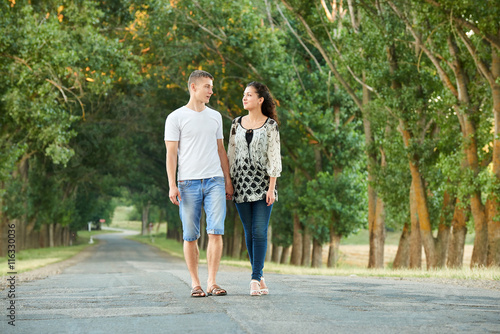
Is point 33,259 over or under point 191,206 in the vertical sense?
under

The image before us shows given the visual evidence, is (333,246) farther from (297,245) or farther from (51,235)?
(51,235)

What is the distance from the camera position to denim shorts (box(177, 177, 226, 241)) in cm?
701

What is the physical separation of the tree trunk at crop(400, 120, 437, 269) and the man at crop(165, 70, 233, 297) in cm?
1369

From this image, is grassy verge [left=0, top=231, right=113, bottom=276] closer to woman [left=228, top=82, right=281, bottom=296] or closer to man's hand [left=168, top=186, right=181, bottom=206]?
man's hand [left=168, top=186, right=181, bottom=206]

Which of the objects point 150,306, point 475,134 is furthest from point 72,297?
point 475,134

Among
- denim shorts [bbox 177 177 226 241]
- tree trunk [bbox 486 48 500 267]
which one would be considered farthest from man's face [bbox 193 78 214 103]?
tree trunk [bbox 486 48 500 267]

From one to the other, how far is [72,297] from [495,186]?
11.1 metres

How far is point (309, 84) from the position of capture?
2922cm

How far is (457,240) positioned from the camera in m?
19.2

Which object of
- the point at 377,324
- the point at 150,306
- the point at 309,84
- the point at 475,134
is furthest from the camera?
the point at 309,84

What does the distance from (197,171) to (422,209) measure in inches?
568

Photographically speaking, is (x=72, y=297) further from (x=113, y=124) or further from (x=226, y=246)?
(x=226, y=246)

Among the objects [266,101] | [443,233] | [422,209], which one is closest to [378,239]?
[443,233]

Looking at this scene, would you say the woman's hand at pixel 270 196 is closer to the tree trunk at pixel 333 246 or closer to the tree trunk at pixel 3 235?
the tree trunk at pixel 333 246
